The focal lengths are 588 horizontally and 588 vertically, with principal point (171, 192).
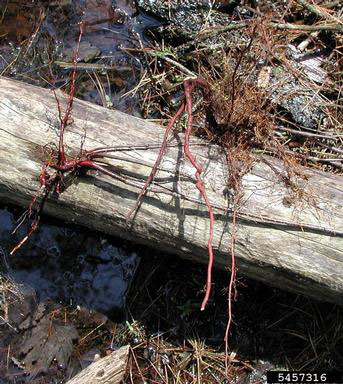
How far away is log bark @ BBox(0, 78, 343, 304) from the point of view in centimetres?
270

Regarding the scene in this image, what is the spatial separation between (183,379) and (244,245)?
3.15 feet

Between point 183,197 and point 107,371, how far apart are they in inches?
41.6

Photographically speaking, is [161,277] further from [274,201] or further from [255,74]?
[255,74]

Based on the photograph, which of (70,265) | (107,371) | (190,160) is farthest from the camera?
(70,265)

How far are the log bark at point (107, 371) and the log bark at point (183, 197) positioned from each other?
694mm

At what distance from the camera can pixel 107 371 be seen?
308cm

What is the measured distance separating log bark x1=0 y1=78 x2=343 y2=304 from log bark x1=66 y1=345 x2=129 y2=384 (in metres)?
0.69

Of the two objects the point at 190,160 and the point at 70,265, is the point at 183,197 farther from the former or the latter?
the point at 70,265

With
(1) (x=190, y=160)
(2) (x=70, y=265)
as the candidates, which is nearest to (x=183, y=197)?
(1) (x=190, y=160)

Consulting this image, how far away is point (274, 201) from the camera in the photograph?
107 inches

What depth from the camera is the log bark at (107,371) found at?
9.93ft

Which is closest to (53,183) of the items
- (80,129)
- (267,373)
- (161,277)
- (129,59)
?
(80,129)

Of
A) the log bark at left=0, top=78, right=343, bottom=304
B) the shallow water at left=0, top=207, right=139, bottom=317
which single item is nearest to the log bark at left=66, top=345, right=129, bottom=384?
the shallow water at left=0, top=207, right=139, bottom=317

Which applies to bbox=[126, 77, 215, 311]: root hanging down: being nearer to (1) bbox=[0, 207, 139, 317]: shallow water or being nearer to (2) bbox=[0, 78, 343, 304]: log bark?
(2) bbox=[0, 78, 343, 304]: log bark
